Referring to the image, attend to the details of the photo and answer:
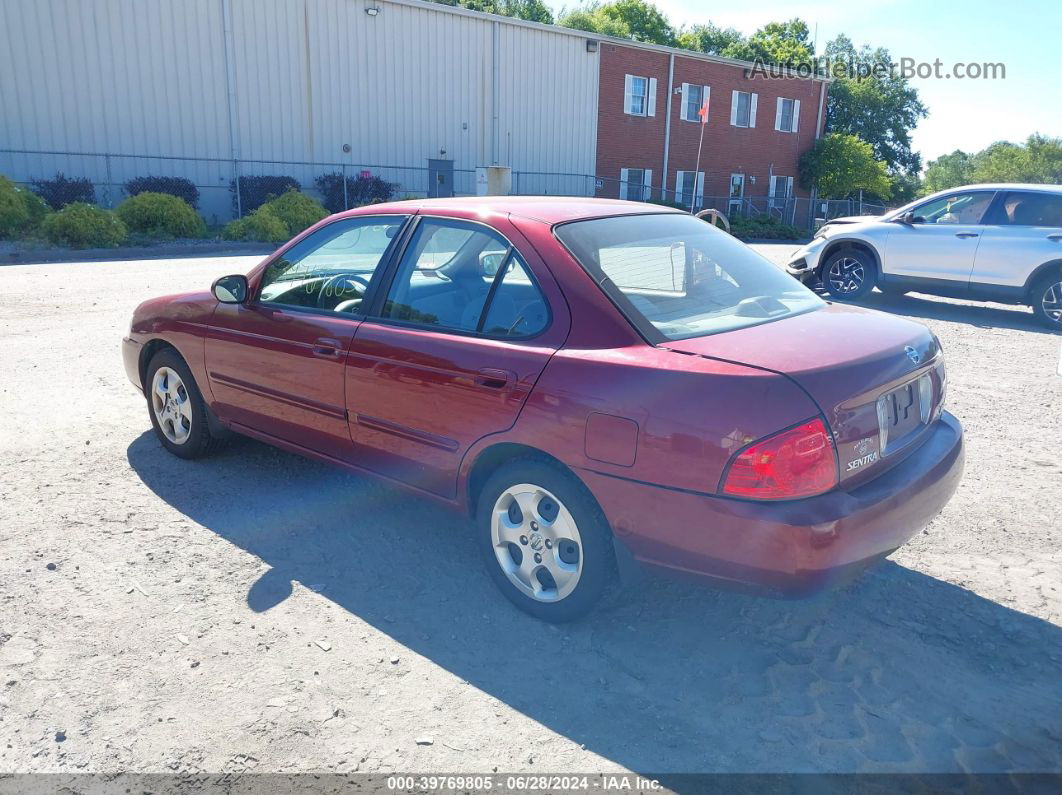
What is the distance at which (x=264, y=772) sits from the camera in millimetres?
2523

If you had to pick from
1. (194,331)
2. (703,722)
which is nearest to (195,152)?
(194,331)

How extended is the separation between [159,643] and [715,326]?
2497 millimetres

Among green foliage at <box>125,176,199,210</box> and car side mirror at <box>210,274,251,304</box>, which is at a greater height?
green foliage at <box>125,176,199,210</box>

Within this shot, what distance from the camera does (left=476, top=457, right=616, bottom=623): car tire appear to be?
10.0 feet

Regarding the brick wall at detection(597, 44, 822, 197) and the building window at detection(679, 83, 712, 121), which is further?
the building window at detection(679, 83, 712, 121)

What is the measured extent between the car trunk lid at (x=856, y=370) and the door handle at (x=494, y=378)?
0.62 meters

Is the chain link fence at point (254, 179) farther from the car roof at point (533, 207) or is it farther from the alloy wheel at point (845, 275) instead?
the car roof at point (533, 207)

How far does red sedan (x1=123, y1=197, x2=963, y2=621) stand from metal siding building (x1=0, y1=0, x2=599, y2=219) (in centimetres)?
2105

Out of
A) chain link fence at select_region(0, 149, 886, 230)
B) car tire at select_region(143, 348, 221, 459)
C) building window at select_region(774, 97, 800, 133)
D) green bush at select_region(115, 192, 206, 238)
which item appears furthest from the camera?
building window at select_region(774, 97, 800, 133)

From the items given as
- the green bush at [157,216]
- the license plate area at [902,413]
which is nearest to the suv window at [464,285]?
the license plate area at [902,413]

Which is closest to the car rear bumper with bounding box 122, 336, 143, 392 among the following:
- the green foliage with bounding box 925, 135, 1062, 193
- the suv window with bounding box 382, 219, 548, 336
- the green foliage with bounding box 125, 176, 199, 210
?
the suv window with bounding box 382, 219, 548, 336

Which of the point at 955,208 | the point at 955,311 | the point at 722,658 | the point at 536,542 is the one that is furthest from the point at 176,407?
the point at 955,311

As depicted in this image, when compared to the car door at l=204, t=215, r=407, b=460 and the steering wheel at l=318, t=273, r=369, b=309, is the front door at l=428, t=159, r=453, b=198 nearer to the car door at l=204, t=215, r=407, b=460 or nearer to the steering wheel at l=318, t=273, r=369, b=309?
the car door at l=204, t=215, r=407, b=460

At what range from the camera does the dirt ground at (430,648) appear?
264cm
